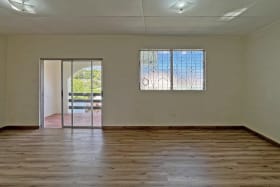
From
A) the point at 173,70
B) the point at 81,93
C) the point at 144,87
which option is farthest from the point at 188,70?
the point at 81,93

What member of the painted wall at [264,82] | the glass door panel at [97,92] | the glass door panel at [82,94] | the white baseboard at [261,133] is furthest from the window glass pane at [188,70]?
the glass door panel at [82,94]

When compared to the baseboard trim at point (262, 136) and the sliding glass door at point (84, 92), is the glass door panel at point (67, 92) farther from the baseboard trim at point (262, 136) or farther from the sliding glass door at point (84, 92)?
the baseboard trim at point (262, 136)

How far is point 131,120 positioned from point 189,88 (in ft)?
5.63

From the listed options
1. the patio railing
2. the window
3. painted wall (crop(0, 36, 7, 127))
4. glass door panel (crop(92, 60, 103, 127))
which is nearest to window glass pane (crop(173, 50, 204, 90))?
the window

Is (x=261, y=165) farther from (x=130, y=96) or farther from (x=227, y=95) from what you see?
(x=130, y=96)

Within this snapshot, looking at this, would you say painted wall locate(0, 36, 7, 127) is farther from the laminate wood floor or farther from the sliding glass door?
the sliding glass door

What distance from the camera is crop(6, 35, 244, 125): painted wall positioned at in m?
7.66

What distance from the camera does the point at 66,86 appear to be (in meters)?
8.93

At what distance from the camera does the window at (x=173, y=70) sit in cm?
780

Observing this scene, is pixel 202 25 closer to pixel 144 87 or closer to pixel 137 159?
pixel 144 87

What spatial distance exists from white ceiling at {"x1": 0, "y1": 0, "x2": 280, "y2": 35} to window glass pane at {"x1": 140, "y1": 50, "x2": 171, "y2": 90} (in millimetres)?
766

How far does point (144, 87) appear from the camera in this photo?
779cm

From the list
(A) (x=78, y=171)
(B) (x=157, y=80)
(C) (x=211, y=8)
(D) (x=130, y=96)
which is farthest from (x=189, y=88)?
(A) (x=78, y=171)

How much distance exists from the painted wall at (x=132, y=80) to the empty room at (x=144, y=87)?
0.08 ft
